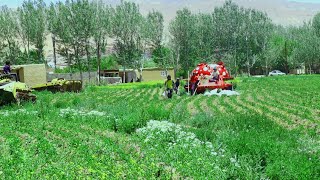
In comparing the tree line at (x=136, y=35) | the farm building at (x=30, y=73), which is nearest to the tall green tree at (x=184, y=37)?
the tree line at (x=136, y=35)

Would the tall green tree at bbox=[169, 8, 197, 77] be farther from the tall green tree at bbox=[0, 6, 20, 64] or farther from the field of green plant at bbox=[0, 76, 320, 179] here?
the field of green plant at bbox=[0, 76, 320, 179]

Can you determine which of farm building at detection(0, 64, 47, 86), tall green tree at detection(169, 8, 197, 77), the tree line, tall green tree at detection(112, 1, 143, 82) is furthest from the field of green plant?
tall green tree at detection(169, 8, 197, 77)

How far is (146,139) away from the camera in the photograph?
1157 centimetres

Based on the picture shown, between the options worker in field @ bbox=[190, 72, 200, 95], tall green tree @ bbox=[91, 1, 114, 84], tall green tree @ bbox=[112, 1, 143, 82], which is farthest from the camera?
tall green tree @ bbox=[112, 1, 143, 82]

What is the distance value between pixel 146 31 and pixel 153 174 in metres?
63.9

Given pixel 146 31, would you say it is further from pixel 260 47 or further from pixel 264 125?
pixel 264 125

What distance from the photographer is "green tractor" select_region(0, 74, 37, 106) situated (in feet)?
71.0

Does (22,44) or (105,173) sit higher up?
(22,44)

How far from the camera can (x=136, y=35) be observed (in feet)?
235

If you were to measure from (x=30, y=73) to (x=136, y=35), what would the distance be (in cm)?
3390

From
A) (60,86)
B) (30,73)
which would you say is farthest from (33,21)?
(60,86)

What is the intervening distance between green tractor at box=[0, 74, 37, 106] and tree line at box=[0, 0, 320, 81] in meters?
37.8

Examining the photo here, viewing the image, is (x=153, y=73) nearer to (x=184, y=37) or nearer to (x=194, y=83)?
(x=184, y=37)

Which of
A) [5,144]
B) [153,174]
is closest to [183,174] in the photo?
[153,174]
